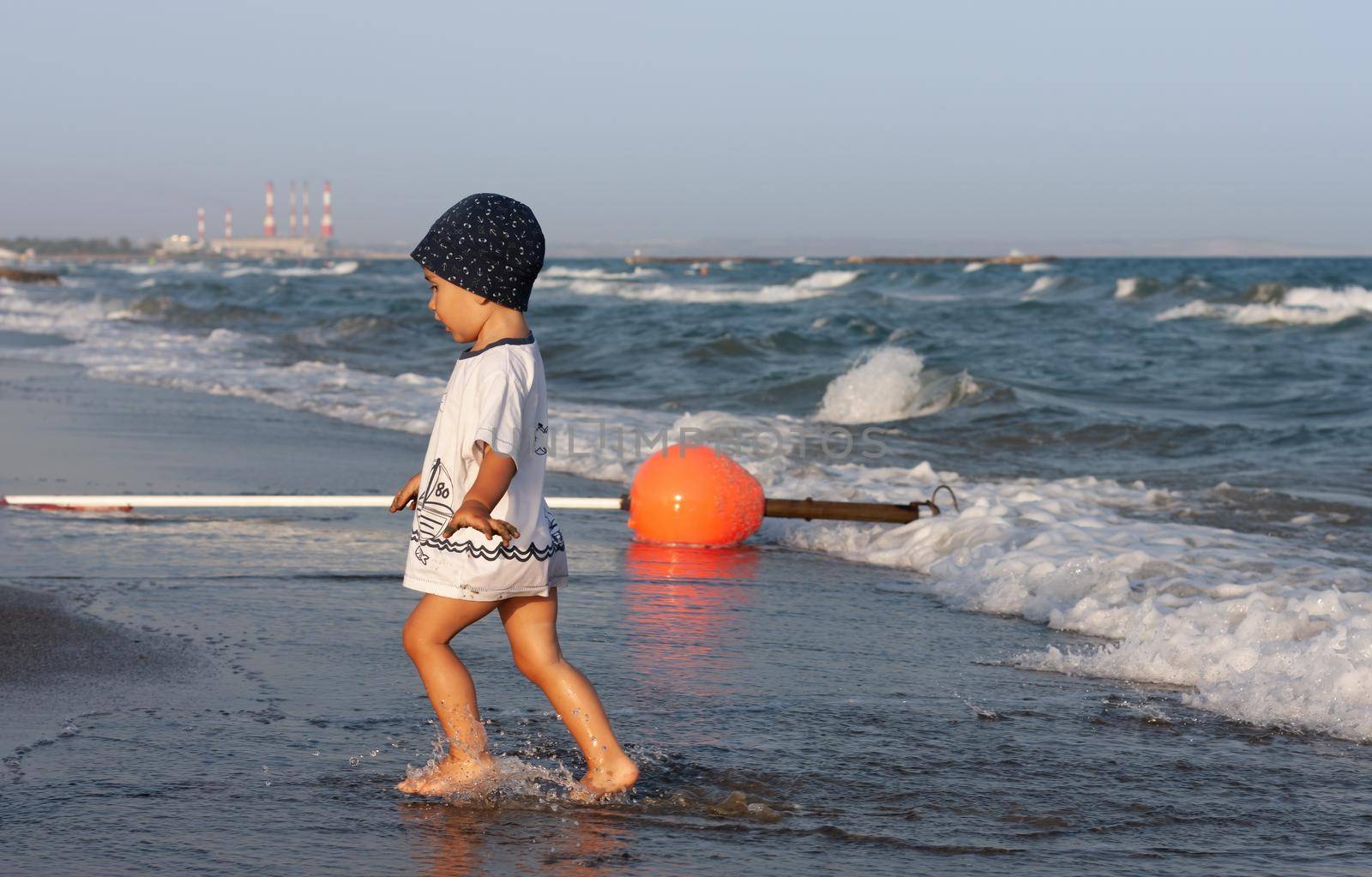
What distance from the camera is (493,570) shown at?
305 centimetres

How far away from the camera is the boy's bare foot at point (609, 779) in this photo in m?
3.18

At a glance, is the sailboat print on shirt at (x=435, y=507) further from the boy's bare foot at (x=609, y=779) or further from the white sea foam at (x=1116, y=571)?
the white sea foam at (x=1116, y=571)

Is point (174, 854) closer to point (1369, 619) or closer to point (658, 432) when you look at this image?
point (1369, 619)

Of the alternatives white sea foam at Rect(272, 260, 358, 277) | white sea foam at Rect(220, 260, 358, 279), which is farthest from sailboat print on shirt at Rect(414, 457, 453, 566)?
white sea foam at Rect(272, 260, 358, 277)

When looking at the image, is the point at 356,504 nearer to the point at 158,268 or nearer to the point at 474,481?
the point at 474,481

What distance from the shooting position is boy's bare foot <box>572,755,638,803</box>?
318 cm

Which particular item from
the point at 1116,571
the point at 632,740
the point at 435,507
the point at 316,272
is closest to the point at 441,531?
the point at 435,507

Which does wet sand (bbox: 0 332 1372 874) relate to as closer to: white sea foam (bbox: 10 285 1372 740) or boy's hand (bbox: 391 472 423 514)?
white sea foam (bbox: 10 285 1372 740)

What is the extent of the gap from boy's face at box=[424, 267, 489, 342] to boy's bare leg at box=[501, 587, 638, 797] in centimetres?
61

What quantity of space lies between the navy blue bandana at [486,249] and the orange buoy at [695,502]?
→ 11.1ft

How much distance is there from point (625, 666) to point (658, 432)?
703 centimetres

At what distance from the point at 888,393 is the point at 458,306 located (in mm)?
11672

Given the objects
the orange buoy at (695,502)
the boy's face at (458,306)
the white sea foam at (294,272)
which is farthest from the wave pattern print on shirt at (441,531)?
the white sea foam at (294,272)

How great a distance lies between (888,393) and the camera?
14.6 meters
